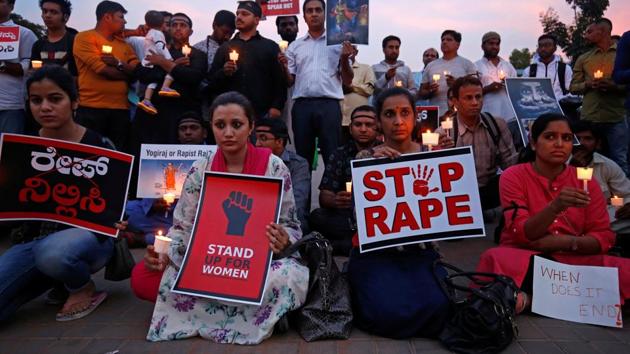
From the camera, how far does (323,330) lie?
313 centimetres

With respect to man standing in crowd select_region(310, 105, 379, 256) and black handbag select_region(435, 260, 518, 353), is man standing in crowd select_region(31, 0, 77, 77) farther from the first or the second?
black handbag select_region(435, 260, 518, 353)

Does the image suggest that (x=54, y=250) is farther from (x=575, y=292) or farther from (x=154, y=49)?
(x=154, y=49)

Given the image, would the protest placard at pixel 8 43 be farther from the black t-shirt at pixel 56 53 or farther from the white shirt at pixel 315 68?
the white shirt at pixel 315 68

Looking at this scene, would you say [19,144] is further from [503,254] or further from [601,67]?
[601,67]

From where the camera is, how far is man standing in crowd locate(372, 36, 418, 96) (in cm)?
856

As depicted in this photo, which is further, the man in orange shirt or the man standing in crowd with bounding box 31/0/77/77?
the man standing in crowd with bounding box 31/0/77/77

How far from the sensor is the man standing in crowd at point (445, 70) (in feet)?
24.6

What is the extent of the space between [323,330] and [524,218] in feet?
5.64

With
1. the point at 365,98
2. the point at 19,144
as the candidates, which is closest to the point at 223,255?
the point at 19,144

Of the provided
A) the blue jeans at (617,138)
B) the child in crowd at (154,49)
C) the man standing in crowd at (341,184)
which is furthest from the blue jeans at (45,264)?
the blue jeans at (617,138)

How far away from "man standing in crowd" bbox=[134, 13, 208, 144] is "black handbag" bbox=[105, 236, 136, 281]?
8.58 ft

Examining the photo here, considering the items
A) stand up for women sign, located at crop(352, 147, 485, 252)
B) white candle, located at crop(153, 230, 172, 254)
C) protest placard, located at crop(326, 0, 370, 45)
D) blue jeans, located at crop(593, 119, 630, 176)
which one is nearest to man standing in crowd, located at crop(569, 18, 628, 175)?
blue jeans, located at crop(593, 119, 630, 176)

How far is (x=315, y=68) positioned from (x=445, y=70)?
250cm

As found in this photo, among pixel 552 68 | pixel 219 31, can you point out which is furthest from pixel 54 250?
pixel 552 68
